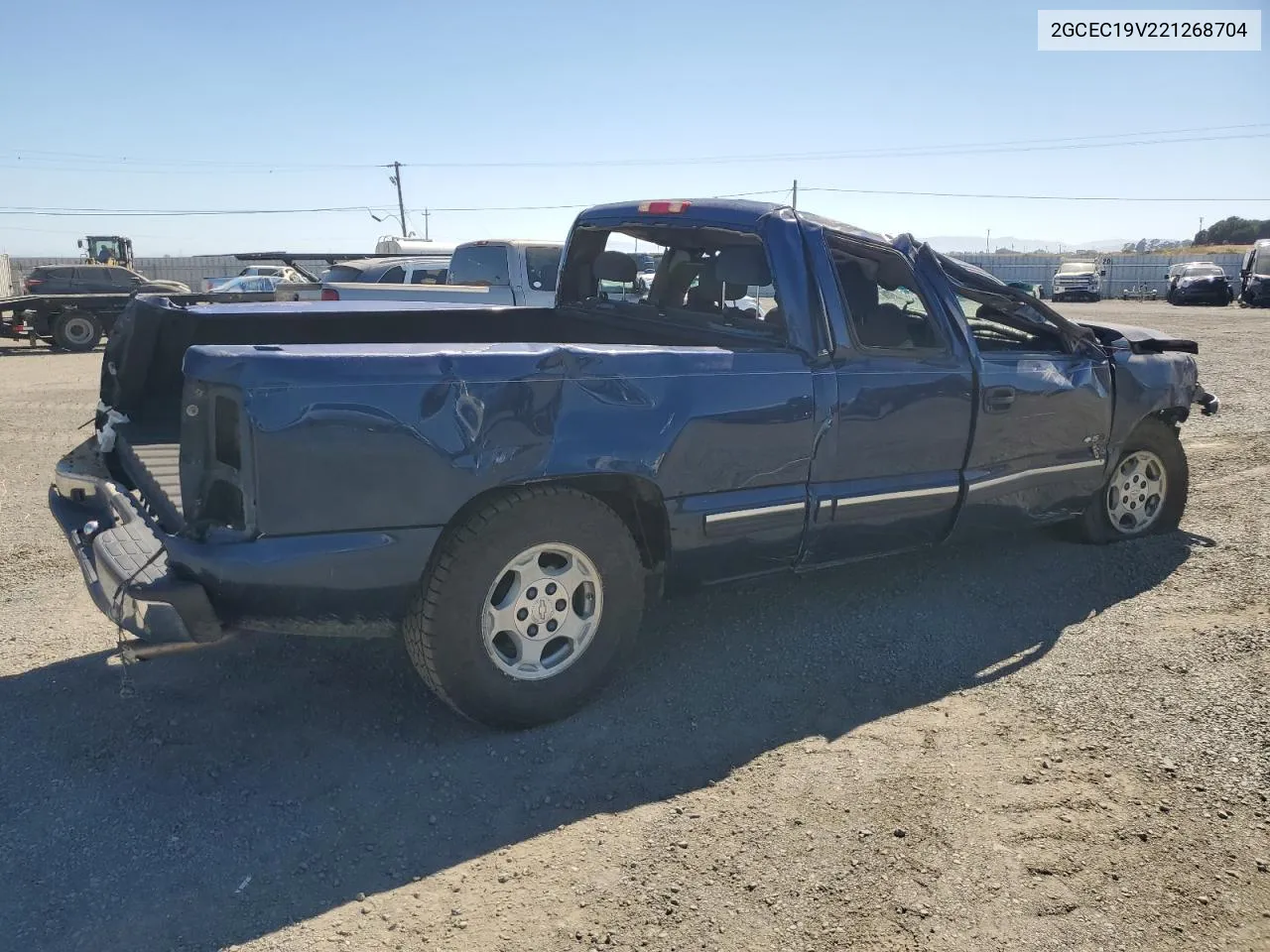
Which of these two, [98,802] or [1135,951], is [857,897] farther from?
[98,802]

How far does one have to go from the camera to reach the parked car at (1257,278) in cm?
3164

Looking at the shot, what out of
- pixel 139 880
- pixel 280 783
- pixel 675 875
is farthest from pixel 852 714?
pixel 139 880

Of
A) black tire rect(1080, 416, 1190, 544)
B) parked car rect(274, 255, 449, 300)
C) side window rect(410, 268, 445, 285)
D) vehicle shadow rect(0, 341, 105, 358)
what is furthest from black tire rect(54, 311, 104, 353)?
black tire rect(1080, 416, 1190, 544)

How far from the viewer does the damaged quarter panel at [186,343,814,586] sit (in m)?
2.96

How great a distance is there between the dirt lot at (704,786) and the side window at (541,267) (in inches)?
306

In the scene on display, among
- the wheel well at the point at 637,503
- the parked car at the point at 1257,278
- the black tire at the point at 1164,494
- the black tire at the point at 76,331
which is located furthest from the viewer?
the parked car at the point at 1257,278

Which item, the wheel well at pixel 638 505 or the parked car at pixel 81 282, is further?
the parked car at pixel 81 282

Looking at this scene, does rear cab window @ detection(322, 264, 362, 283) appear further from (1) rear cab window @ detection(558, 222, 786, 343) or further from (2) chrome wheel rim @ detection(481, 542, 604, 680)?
(2) chrome wheel rim @ detection(481, 542, 604, 680)

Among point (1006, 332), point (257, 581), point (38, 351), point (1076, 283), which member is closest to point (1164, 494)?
point (1006, 332)

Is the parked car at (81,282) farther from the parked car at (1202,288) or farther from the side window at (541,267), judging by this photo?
the parked car at (1202,288)

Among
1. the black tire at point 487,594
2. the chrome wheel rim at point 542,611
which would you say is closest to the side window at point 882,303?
the black tire at point 487,594

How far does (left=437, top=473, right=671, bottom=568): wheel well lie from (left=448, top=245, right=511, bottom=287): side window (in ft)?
28.0

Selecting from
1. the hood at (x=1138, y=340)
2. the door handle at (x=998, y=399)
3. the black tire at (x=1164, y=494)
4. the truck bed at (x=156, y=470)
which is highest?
the hood at (x=1138, y=340)

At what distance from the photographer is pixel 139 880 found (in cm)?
272
